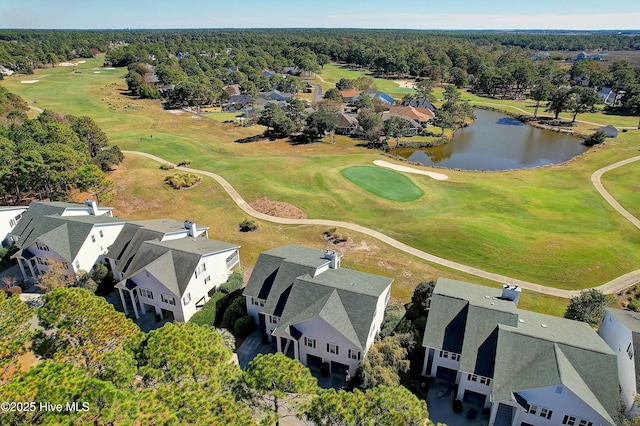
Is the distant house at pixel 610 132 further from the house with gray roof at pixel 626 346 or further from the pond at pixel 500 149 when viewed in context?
the house with gray roof at pixel 626 346

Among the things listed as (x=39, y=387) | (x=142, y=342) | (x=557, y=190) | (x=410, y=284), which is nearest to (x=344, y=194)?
(x=410, y=284)

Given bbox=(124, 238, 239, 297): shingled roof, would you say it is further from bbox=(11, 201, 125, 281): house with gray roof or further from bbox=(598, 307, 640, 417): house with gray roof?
bbox=(598, 307, 640, 417): house with gray roof

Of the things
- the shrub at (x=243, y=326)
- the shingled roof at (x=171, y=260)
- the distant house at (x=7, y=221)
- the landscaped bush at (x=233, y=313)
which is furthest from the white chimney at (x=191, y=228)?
the distant house at (x=7, y=221)

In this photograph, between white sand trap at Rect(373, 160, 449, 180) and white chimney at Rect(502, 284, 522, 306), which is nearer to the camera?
white chimney at Rect(502, 284, 522, 306)

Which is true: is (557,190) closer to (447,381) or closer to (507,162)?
(507,162)

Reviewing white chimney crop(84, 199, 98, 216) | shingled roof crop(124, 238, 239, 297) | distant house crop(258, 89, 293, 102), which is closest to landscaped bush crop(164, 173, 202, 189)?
white chimney crop(84, 199, 98, 216)

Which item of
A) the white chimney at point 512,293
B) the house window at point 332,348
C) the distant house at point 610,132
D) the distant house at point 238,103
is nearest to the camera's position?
the house window at point 332,348

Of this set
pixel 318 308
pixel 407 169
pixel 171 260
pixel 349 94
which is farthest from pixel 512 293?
pixel 349 94

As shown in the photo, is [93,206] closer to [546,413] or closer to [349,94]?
[546,413]
